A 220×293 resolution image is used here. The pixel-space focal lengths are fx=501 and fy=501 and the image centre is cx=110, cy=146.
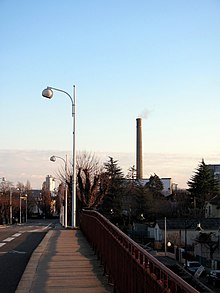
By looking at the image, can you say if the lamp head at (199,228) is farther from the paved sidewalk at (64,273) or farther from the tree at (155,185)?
the paved sidewalk at (64,273)

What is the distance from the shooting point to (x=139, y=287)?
5812 mm

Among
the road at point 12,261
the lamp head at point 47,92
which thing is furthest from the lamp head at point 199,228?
the road at point 12,261

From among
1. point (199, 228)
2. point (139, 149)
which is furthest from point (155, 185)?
point (199, 228)

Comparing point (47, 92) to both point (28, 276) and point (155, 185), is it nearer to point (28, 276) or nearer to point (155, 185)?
point (28, 276)

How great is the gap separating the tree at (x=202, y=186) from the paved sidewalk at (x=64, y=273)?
238ft

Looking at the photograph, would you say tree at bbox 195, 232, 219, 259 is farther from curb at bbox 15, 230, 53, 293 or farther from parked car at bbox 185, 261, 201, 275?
curb at bbox 15, 230, 53, 293

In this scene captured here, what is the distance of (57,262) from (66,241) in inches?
228

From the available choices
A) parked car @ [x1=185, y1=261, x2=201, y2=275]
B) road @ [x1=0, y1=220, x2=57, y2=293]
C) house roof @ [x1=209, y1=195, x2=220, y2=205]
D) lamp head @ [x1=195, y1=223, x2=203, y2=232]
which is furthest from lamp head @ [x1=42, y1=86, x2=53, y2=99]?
house roof @ [x1=209, y1=195, x2=220, y2=205]

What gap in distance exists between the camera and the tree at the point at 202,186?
86.0 meters

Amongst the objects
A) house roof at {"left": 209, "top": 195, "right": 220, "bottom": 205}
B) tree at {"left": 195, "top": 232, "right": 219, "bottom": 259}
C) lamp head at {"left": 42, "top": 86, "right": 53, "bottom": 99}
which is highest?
lamp head at {"left": 42, "top": 86, "right": 53, "bottom": 99}

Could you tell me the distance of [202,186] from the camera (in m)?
86.1

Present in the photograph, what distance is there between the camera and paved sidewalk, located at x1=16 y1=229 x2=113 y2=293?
883cm

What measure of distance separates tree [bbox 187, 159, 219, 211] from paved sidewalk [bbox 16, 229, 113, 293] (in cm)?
7251

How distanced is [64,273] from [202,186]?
3054 inches
